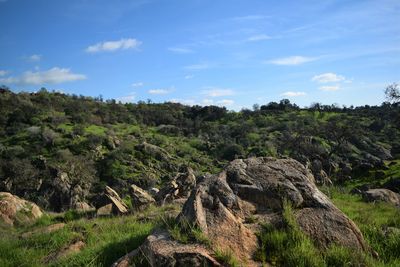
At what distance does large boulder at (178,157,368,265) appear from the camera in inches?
241

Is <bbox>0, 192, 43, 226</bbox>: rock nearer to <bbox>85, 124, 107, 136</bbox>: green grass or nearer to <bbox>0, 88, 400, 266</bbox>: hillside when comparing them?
<bbox>0, 88, 400, 266</bbox>: hillside

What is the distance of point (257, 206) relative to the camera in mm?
7145

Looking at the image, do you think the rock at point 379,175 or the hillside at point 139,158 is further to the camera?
the rock at point 379,175

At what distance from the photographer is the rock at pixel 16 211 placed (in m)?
12.8

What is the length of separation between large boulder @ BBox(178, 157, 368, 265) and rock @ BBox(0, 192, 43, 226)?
814 centimetres

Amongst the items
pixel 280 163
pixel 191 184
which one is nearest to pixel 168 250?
pixel 280 163

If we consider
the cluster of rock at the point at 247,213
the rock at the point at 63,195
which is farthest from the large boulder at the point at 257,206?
the rock at the point at 63,195

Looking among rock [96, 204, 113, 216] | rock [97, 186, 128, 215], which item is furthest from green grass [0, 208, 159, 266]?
rock [97, 186, 128, 215]

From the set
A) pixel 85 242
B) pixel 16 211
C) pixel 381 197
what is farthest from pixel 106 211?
pixel 381 197

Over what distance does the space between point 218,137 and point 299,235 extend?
80672 mm

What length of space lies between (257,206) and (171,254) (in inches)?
83.8

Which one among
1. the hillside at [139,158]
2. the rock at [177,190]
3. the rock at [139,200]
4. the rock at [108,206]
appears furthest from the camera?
the rock at [177,190]

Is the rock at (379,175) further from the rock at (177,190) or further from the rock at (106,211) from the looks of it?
the rock at (106,211)

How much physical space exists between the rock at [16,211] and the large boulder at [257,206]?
8137 millimetres
